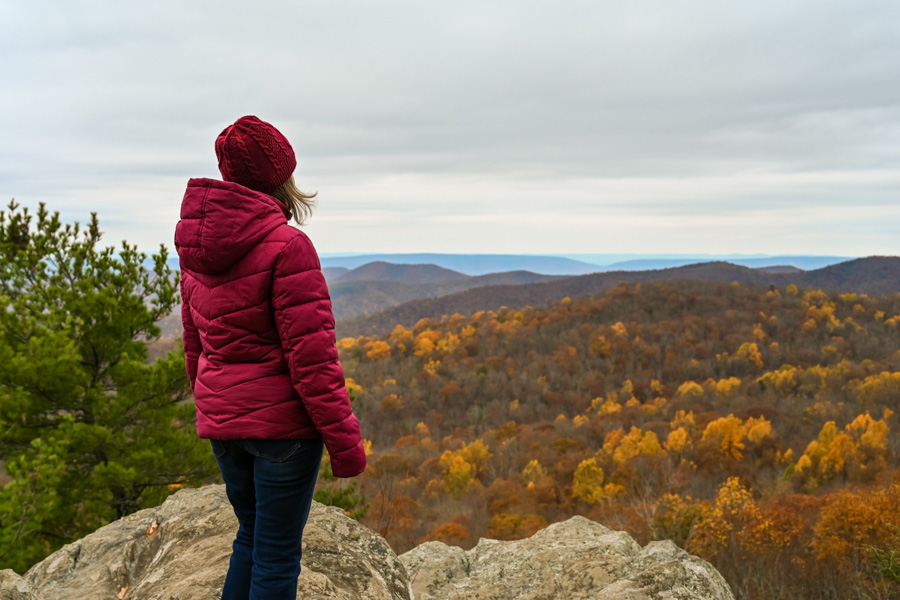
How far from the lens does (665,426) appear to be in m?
58.3

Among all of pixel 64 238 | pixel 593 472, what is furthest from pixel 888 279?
pixel 64 238

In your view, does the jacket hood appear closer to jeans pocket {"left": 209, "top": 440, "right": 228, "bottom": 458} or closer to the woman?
the woman

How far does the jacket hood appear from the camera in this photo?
2168 mm

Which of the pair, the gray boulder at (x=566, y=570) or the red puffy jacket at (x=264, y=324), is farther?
the gray boulder at (x=566, y=570)

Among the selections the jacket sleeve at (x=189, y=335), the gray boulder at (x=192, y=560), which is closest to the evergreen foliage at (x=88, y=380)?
the gray boulder at (x=192, y=560)

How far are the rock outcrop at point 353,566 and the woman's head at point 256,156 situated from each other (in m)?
2.26

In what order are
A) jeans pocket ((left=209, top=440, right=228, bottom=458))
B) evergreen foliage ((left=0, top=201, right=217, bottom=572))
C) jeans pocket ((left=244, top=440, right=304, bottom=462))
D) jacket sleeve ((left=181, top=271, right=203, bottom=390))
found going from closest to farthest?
1. jeans pocket ((left=244, top=440, right=304, bottom=462))
2. jeans pocket ((left=209, top=440, right=228, bottom=458))
3. jacket sleeve ((left=181, top=271, right=203, bottom=390))
4. evergreen foliage ((left=0, top=201, right=217, bottom=572))

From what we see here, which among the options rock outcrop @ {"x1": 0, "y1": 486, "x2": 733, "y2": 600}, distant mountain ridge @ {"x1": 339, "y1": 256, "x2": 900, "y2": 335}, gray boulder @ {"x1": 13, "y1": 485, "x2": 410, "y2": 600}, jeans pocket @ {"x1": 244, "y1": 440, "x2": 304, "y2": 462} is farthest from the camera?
distant mountain ridge @ {"x1": 339, "y1": 256, "x2": 900, "y2": 335}

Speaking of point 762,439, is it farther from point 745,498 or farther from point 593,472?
point 745,498

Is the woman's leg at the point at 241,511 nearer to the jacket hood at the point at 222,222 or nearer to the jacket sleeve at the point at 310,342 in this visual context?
the jacket sleeve at the point at 310,342

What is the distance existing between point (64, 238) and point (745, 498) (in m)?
30.8

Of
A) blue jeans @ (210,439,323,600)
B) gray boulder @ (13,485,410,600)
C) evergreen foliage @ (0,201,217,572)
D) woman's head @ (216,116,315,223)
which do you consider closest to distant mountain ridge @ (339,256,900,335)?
evergreen foliage @ (0,201,217,572)

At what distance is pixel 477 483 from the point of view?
47.1 meters

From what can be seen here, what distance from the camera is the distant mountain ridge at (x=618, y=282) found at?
152 meters
